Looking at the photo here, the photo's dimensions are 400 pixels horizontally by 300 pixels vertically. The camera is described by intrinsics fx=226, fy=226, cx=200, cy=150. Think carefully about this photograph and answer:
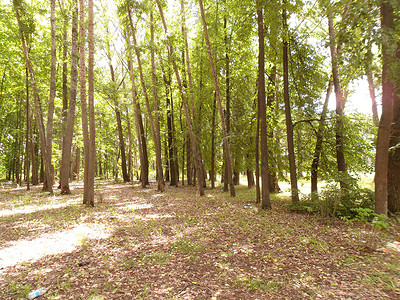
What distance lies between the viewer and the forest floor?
3773mm

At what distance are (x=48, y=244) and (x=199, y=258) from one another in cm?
391

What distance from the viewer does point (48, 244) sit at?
5.71m

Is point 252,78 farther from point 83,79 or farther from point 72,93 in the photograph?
point 72,93

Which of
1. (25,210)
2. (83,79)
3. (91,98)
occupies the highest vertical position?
(83,79)

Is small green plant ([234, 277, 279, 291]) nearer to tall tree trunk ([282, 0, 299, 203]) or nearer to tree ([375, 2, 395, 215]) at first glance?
tree ([375, 2, 395, 215])

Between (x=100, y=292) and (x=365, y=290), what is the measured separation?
4.32 meters

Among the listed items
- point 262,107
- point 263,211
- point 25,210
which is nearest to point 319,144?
point 262,107

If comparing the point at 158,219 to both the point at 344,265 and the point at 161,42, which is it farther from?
the point at 161,42

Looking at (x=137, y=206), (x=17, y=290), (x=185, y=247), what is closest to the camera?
(x=17, y=290)

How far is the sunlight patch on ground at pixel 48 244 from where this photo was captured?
4.99 m

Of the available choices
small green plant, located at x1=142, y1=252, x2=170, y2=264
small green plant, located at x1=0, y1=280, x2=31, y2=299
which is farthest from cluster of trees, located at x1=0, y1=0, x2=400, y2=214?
small green plant, located at x1=0, y1=280, x2=31, y2=299

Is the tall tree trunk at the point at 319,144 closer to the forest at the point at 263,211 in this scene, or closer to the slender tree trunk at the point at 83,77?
the forest at the point at 263,211

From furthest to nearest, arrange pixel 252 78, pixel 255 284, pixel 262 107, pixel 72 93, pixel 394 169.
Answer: pixel 252 78, pixel 72 93, pixel 262 107, pixel 394 169, pixel 255 284

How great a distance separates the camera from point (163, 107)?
2169 centimetres
